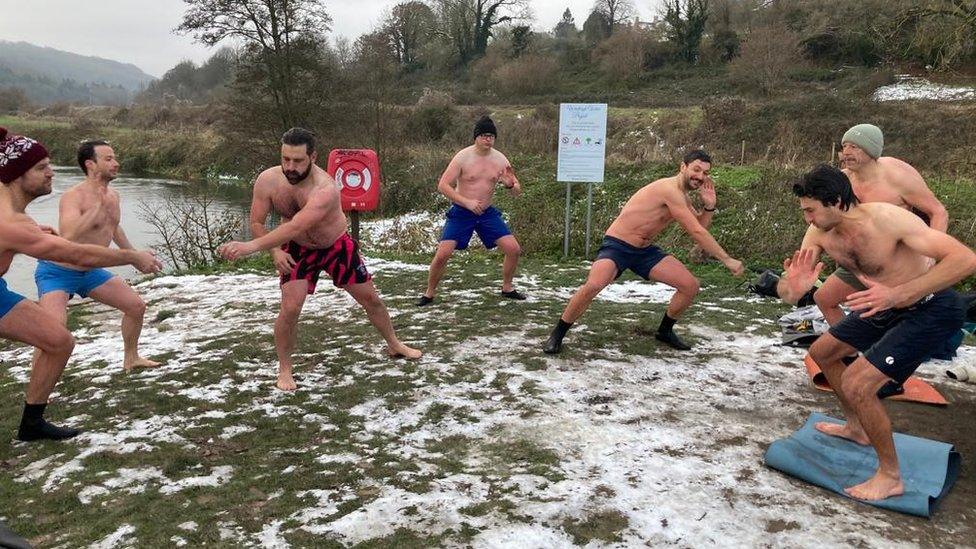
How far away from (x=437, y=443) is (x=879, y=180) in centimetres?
343

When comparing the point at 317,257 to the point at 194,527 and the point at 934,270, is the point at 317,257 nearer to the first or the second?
the point at 194,527

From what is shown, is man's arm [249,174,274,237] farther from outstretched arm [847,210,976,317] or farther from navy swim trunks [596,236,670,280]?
outstretched arm [847,210,976,317]

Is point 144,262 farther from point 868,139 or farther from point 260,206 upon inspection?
point 868,139

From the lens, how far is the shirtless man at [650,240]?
517 centimetres

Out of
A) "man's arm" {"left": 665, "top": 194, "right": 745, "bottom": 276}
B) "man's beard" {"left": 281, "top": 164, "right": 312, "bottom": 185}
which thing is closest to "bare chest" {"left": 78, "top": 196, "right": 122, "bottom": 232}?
"man's beard" {"left": 281, "top": 164, "right": 312, "bottom": 185}

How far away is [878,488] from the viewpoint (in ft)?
10.7

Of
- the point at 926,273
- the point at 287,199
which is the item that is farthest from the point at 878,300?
the point at 287,199

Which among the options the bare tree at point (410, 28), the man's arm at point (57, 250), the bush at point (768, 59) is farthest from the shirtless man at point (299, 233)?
the bare tree at point (410, 28)

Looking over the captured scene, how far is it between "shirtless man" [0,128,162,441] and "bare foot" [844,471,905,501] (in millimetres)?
3959

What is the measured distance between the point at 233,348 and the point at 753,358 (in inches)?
170

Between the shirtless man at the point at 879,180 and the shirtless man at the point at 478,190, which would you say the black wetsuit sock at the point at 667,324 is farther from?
the shirtless man at the point at 478,190

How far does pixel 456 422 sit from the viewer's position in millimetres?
4180

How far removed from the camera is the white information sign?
9.30 metres

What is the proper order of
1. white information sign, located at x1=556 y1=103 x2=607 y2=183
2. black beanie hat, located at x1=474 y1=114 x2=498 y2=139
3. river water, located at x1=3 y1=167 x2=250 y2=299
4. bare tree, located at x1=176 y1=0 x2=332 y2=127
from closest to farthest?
black beanie hat, located at x1=474 y1=114 x2=498 y2=139, white information sign, located at x1=556 y1=103 x2=607 y2=183, river water, located at x1=3 y1=167 x2=250 y2=299, bare tree, located at x1=176 y1=0 x2=332 y2=127
